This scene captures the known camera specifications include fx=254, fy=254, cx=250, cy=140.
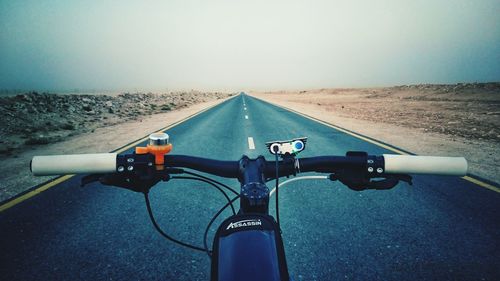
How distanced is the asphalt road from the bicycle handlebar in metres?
1.38

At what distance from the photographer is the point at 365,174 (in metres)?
1.44

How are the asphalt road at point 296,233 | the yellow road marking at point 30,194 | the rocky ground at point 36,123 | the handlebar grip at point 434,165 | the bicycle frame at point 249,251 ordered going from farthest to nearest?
the rocky ground at point 36,123 < the yellow road marking at point 30,194 < the asphalt road at point 296,233 < the handlebar grip at point 434,165 < the bicycle frame at point 249,251

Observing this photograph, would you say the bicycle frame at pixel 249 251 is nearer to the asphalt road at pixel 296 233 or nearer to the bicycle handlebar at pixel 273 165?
the bicycle handlebar at pixel 273 165

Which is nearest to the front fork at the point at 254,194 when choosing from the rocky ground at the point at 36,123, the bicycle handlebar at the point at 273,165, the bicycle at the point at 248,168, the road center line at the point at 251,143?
the bicycle at the point at 248,168

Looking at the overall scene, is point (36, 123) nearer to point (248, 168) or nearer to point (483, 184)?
point (248, 168)

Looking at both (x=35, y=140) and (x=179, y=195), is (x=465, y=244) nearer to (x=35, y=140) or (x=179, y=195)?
(x=179, y=195)

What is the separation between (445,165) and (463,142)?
950cm

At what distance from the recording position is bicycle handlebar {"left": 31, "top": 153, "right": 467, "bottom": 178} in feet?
4.24

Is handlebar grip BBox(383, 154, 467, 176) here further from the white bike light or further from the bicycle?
the white bike light

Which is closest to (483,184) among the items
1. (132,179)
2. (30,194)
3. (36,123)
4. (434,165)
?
(434,165)

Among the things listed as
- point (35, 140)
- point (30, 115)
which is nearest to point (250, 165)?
point (35, 140)

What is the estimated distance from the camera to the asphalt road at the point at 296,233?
7.80ft

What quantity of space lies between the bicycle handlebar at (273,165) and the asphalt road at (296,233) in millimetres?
1385

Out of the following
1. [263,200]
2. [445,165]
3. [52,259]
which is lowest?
[52,259]
